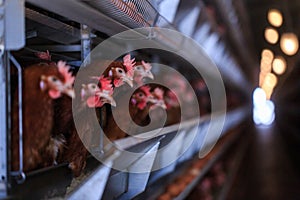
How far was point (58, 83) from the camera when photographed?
29.7 inches

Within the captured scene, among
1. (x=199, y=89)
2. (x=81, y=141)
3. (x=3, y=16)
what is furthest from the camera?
(x=199, y=89)

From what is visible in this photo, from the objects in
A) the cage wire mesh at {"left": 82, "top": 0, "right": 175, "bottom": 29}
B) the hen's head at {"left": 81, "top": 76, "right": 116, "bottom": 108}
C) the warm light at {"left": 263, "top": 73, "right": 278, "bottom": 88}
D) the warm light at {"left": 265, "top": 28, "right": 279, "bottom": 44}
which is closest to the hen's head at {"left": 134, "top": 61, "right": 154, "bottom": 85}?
the cage wire mesh at {"left": 82, "top": 0, "right": 175, "bottom": 29}

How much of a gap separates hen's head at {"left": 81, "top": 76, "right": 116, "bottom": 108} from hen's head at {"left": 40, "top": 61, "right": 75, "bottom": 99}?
0.11 metres

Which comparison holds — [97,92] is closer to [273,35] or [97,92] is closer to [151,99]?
[151,99]

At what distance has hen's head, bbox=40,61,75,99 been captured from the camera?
750 mm

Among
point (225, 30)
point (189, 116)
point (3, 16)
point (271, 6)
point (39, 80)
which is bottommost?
point (189, 116)

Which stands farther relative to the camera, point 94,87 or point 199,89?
point 199,89

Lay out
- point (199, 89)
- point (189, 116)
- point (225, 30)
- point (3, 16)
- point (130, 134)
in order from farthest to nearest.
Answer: point (225, 30)
point (199, 89)
point (189, 116)
point (130, 134)
point (3, 16)

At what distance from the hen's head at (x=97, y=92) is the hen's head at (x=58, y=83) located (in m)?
0.11

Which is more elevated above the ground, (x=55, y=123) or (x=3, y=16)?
(x=3, y=16)

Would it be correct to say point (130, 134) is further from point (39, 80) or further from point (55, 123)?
point (39, 80)

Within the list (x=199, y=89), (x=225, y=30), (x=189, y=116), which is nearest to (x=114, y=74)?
(x=189, y=116)

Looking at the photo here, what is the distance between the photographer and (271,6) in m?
5.87

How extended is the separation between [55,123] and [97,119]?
0.18m
